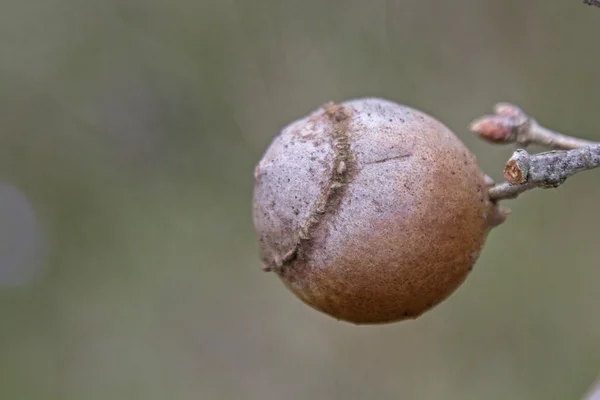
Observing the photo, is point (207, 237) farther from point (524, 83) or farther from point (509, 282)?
point (524, 83)

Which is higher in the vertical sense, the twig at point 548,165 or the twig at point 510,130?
the twig at point 510,130

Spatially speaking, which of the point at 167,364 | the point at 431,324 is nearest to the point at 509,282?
the point at 431,324

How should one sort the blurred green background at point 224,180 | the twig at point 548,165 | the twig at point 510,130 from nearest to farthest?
the twig at point 548,165 < the twig at point 510,130 < the blurred green background at point 224,180

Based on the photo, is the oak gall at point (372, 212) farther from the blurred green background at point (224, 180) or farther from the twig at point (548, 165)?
the blurred green background at point (224, 180)

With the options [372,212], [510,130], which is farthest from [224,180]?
[372,212]

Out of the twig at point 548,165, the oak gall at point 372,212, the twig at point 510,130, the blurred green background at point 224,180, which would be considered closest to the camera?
the twig at point 548,165

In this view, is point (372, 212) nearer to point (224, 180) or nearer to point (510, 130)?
point (510, 130)

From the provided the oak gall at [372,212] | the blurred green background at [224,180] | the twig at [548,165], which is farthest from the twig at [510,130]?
the blurred green background at [224,180]
